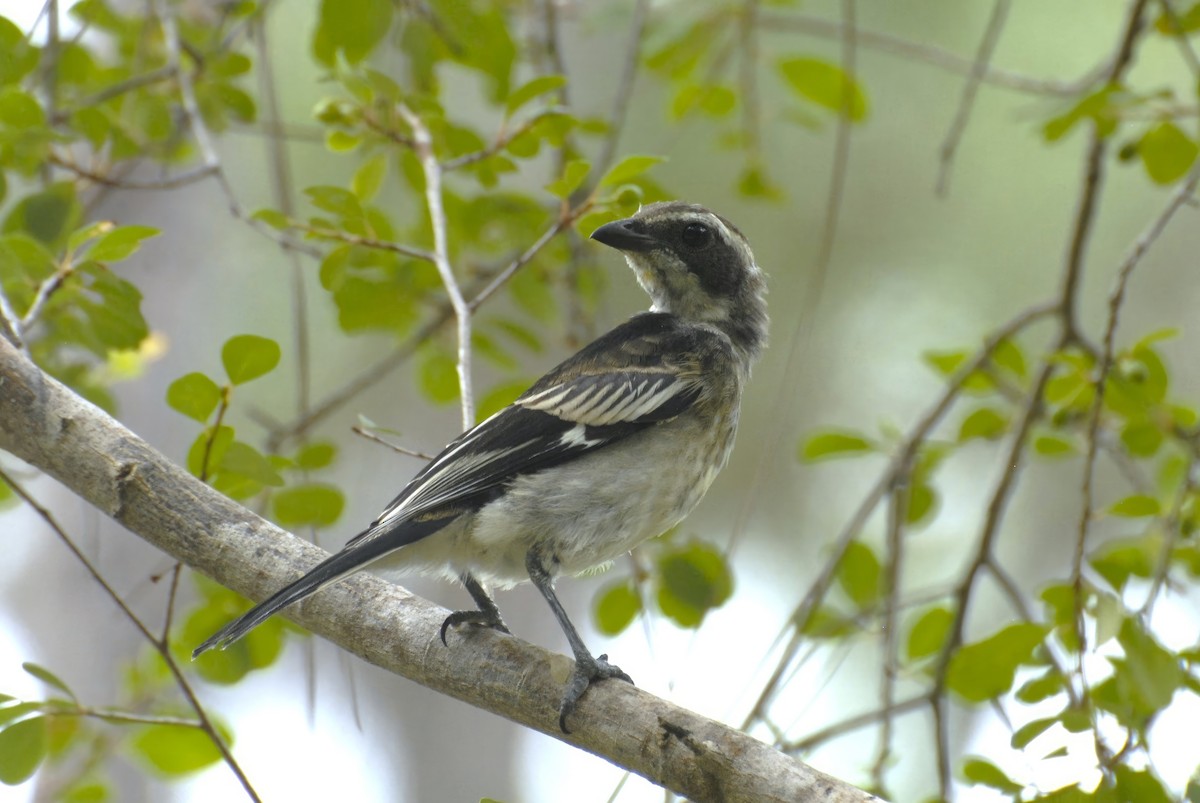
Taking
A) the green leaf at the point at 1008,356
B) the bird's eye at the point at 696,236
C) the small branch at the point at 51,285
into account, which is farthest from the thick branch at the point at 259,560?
the green leaf at the point at 1008,356

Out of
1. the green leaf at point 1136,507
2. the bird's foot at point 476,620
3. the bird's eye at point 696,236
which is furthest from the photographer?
the bird's eye at point 696,236

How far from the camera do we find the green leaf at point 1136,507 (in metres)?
3.27

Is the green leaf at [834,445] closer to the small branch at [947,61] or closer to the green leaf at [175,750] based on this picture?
the small branch at [947,61]

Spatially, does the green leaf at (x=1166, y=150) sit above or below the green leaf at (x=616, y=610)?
above

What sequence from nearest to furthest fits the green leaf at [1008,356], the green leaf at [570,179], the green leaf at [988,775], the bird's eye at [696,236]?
1. the green leaf at [988,775]
2. the green leaf at [570,179]
3. the green leaf at [1008,356]
4. the bird's eye at [696,236]

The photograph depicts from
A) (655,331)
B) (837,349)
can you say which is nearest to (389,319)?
(655,331)

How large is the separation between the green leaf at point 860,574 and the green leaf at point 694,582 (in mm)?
487

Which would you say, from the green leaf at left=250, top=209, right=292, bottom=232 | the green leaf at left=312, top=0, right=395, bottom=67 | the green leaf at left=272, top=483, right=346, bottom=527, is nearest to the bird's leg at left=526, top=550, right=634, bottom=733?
the green leaf at left=272, top=483, right=346, bottom=527

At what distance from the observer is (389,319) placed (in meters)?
4.18

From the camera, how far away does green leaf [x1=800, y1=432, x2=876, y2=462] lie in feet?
13.6

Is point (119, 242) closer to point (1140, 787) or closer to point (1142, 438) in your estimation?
point (1140, 787)

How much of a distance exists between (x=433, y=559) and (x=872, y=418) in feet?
20.2

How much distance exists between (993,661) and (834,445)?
1.30 metres

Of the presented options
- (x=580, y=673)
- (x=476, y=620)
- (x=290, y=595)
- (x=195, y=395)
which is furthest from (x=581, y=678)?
(x=195, y=395)
